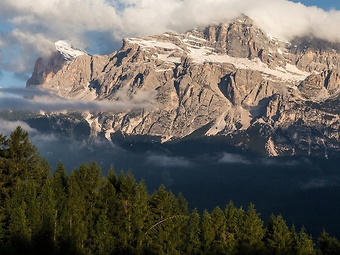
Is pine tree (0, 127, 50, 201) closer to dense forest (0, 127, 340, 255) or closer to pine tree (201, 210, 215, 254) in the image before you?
dense forest (0, 127, 340, 255)

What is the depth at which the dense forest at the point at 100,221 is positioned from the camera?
216 ft

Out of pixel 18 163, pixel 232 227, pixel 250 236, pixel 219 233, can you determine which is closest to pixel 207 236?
pixel 219 233

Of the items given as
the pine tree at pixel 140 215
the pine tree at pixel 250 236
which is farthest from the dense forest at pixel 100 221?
the pine tree at pixel 140 215

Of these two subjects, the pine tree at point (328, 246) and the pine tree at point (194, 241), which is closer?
the pine tree at point (194, 241)

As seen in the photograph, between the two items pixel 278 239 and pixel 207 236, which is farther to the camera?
pixel 278 239

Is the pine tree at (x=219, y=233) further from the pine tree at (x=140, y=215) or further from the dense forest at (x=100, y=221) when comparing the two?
the pine tree at (x=140, y=215)

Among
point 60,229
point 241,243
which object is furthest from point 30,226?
point 241,243

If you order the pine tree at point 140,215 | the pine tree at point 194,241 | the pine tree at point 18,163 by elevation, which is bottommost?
the pine tree at point 194,241

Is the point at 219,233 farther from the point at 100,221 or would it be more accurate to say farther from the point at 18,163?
the point at 18,163

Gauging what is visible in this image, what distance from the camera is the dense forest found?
216ft

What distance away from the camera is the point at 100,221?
2835 inches

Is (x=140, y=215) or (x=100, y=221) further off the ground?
(x=140, y=215)

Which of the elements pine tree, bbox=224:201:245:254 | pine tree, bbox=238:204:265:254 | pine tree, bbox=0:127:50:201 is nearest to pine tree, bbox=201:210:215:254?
pine tree, bbox=224:201:245:254

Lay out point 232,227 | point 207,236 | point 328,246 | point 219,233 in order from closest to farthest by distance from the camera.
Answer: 1. point 207,236
2. point 219,233
3. point 232,227
4. point 328,246
